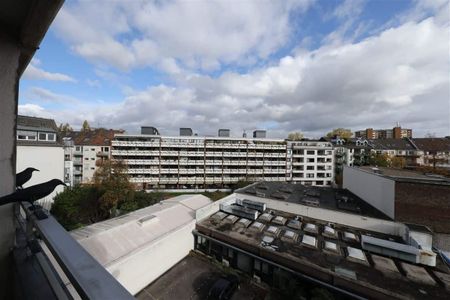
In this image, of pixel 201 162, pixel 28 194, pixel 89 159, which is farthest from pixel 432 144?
pixel 89 159

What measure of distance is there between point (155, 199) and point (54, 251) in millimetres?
23422

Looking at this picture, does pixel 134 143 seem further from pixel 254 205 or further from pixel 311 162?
pixel 311 162

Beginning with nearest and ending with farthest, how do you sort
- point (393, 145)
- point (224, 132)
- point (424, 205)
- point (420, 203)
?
point (424, 205) < point (420, 203) < point (224, 132) < point (393, 145)

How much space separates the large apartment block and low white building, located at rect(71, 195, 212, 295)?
2373 centimetres

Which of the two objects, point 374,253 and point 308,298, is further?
point 374,253

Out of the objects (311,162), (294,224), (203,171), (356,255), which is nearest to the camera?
(356,255)

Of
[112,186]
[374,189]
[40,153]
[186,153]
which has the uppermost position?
[40,153]

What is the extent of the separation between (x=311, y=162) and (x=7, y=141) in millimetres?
45184

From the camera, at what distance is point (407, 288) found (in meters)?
8.05

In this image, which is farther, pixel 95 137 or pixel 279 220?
pixel 95 137

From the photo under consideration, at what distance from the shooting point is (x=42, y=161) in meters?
18.4

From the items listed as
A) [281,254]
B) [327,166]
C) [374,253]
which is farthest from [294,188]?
[327,166]

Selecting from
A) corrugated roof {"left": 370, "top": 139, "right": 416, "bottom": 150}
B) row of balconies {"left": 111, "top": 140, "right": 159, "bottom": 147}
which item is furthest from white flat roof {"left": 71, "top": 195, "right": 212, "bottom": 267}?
corrugated roof {"left": 370, "top": 139, "right": 416, "bottom": 150}

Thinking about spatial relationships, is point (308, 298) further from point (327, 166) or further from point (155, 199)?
point (327, 166)
